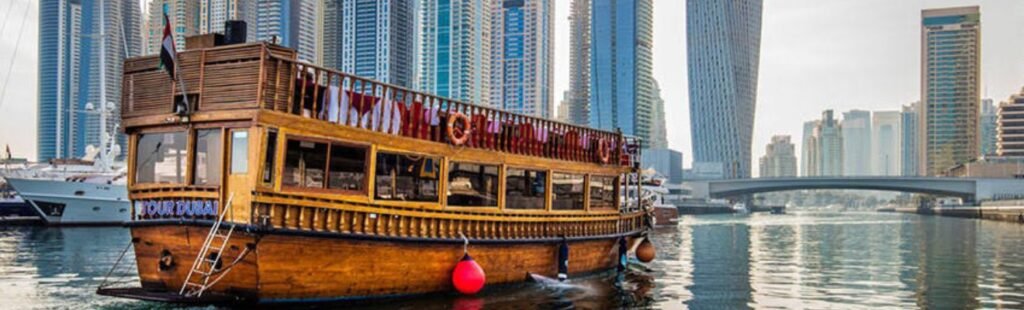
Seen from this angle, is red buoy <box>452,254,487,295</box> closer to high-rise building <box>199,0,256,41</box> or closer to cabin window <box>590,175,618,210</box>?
cabin window <box>590,175,618,210</box>

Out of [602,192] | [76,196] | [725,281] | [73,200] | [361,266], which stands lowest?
[725,281]

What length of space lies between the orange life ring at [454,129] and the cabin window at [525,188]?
6.12ft

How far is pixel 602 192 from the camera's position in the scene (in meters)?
23.5

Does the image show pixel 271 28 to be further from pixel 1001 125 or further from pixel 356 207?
pixel 356 207

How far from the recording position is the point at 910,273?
26.7 meters

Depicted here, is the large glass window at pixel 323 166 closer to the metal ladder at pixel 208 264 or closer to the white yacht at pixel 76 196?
the metal ladder at pixel 208 264

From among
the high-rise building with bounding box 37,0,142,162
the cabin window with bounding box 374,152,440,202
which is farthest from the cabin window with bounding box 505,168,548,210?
the high-rise building with bounding box 37,0,142,162

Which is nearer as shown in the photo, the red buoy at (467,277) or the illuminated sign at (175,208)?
the illuminated sign at (175,208)

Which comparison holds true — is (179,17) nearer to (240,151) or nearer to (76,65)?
(76,65)

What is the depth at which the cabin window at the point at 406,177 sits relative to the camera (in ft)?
53.3

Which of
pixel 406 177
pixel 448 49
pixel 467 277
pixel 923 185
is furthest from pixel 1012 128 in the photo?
pixel 406 177

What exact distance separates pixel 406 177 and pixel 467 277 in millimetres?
2214

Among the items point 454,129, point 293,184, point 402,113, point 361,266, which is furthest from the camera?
point 454,129

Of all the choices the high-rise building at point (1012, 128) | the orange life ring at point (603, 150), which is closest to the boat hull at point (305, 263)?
the orange life ring at point (603, 150)
